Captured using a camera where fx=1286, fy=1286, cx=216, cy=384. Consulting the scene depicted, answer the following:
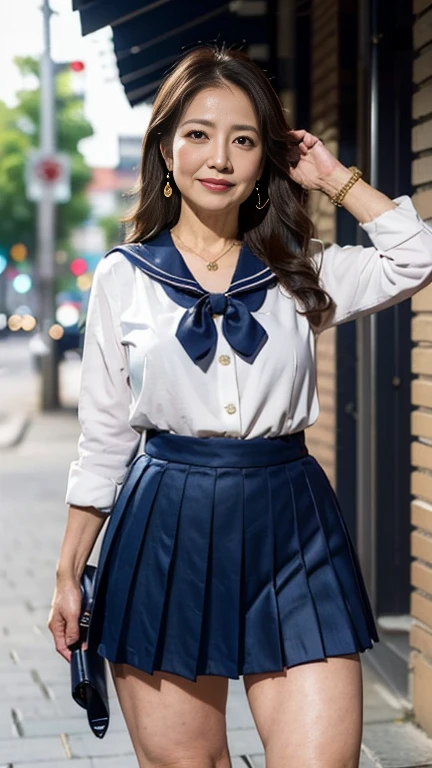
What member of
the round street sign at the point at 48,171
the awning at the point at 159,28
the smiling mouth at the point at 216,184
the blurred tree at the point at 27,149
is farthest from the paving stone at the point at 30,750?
the blurred tree at the point at 27,149

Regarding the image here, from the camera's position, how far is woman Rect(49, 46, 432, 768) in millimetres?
2607

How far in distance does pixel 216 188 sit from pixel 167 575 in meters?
0.82

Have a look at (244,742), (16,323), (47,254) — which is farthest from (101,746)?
(16,323)

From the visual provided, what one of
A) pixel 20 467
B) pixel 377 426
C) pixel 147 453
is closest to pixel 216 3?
pixel 377 426

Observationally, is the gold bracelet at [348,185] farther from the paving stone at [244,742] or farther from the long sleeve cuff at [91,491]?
the paving stone at [244,742]

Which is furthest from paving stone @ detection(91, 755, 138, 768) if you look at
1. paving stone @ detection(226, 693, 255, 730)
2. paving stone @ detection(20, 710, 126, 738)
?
paving stone @ detection(226, 693, 255, 730)

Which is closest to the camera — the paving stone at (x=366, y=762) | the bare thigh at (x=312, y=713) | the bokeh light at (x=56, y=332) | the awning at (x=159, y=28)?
the bare thigh at (x=312, y=713)

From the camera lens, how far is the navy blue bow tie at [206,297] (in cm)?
265

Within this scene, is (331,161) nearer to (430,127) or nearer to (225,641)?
(225,641)

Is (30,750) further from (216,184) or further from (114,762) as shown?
(216,184)

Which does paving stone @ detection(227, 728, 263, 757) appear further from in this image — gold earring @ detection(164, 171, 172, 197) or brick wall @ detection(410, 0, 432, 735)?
gold earring @ detection(164, 171, 172, 197)

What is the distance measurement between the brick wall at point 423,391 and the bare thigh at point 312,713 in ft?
5.74

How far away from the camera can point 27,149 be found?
46219 millimetres

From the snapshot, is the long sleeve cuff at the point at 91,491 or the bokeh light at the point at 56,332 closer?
the long sleeve cuff at the point at 91,491
